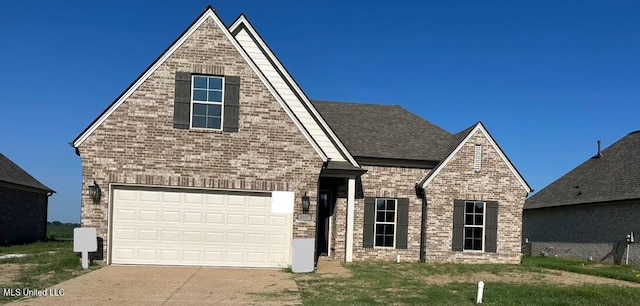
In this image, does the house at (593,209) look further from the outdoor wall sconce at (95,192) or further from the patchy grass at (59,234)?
the patchy grass at (59,234)

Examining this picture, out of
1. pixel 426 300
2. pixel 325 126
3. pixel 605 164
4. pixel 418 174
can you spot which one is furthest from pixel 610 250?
pixel 426 300

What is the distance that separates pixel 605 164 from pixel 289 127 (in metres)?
17.9

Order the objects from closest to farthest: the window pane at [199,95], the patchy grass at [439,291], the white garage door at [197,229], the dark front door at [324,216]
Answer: the patchy grass at [439,291]
the white garage door at [197,229]
the window pane at [199,95]
the dark front door at [324,216]

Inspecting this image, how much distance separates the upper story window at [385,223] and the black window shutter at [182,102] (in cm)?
766

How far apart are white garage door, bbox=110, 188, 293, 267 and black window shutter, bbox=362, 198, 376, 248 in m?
4.44

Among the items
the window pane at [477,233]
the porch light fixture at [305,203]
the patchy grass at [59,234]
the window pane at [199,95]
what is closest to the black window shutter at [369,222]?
the window pane at [477,233]

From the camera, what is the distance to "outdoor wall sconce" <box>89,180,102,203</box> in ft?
48.2

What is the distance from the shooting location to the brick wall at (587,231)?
853 inches

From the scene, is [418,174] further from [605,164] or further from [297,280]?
[605,164]

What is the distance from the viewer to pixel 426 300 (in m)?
10.9

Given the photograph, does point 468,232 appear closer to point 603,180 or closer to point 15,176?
point 603,180

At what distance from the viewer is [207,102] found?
15.5 m

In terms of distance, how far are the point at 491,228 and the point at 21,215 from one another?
71.6ft

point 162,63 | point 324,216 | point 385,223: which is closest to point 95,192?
point 162,63
